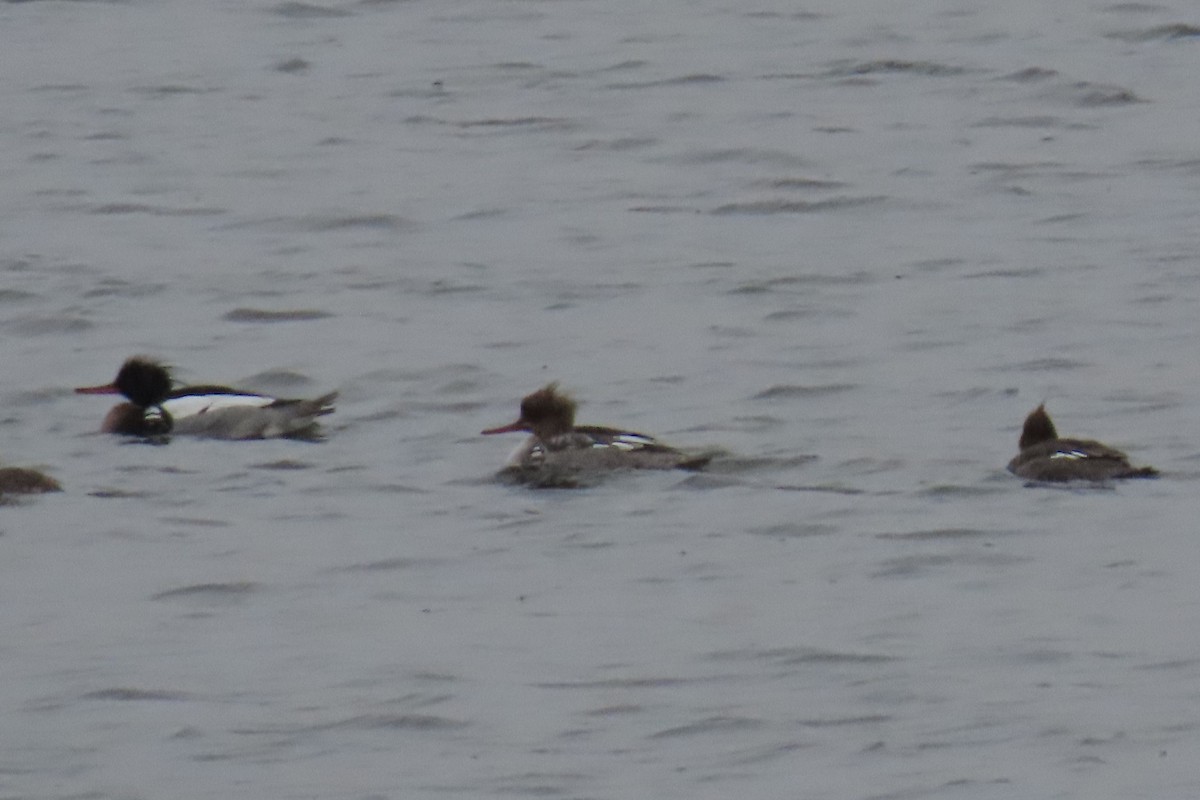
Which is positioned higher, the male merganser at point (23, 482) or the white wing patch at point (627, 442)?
the male merganser at point (23, 482)

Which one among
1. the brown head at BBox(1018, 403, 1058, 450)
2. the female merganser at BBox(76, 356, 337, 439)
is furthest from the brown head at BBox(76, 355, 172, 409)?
the brown head at BBox(1018, 403, 1058, 450)

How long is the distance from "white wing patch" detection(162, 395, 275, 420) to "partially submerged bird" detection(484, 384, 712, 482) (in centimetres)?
152

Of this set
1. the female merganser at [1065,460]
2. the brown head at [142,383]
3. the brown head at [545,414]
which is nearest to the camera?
the female merganser at [1065,460]

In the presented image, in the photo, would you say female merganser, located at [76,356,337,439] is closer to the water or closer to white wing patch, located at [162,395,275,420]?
white wing patch, located at [162,395,275,420]

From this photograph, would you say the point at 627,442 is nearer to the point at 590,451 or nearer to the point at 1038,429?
the point at 590,451

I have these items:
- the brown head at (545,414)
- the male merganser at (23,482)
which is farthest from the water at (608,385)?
the brown head at (545,414)

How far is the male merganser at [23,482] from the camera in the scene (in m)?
13.0

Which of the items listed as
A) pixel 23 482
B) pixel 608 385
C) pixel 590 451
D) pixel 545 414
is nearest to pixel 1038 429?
pixel 590 451

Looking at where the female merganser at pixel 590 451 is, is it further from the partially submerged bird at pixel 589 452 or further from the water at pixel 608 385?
the water at pixel 608 385

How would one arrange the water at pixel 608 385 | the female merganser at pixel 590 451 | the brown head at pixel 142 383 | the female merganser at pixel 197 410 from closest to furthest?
the water at pixel 608 385
the female merganser at pixel 590 451
the female merganser at pixel 197 410
the brown head at pixel 142 383

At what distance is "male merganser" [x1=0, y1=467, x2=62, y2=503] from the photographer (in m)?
13.0

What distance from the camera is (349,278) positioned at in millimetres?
18297

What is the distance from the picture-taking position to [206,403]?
48.1ft

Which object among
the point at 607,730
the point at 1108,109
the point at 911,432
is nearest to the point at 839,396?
the point at 911,432
